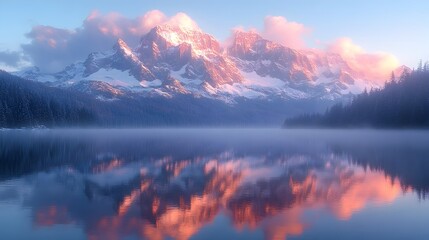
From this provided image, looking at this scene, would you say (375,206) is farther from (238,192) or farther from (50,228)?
(50,228)

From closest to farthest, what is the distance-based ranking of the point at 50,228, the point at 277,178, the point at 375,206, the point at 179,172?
1. the point at 50,228
2. the point at 375,206
3. the point at 277,178
4. the point at 179,172

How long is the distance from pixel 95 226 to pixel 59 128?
181 m

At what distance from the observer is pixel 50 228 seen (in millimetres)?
24469

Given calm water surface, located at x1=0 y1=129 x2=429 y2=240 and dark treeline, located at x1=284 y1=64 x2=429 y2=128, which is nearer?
calm water surface, located at x1=0 y1=129 x2=429 y2=240

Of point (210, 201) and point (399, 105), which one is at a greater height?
point (399, 105)

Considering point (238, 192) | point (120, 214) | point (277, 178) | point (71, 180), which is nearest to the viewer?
point (120, 214)

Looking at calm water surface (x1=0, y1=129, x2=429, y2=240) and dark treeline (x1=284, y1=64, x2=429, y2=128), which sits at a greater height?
dark treeline (x1=284, y1=64, x2=429, y2=128)

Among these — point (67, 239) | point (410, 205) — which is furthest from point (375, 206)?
point (67, 239)

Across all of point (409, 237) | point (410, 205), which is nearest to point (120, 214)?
point (409, 237)

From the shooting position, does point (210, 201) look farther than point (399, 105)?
No

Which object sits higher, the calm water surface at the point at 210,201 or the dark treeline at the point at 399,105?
the dark treeline at the point at 399,105

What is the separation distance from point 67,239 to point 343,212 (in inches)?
658

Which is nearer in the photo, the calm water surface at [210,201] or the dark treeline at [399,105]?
the calm water surface at [210,201]

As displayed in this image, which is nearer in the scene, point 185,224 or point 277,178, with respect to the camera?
point 185,224
